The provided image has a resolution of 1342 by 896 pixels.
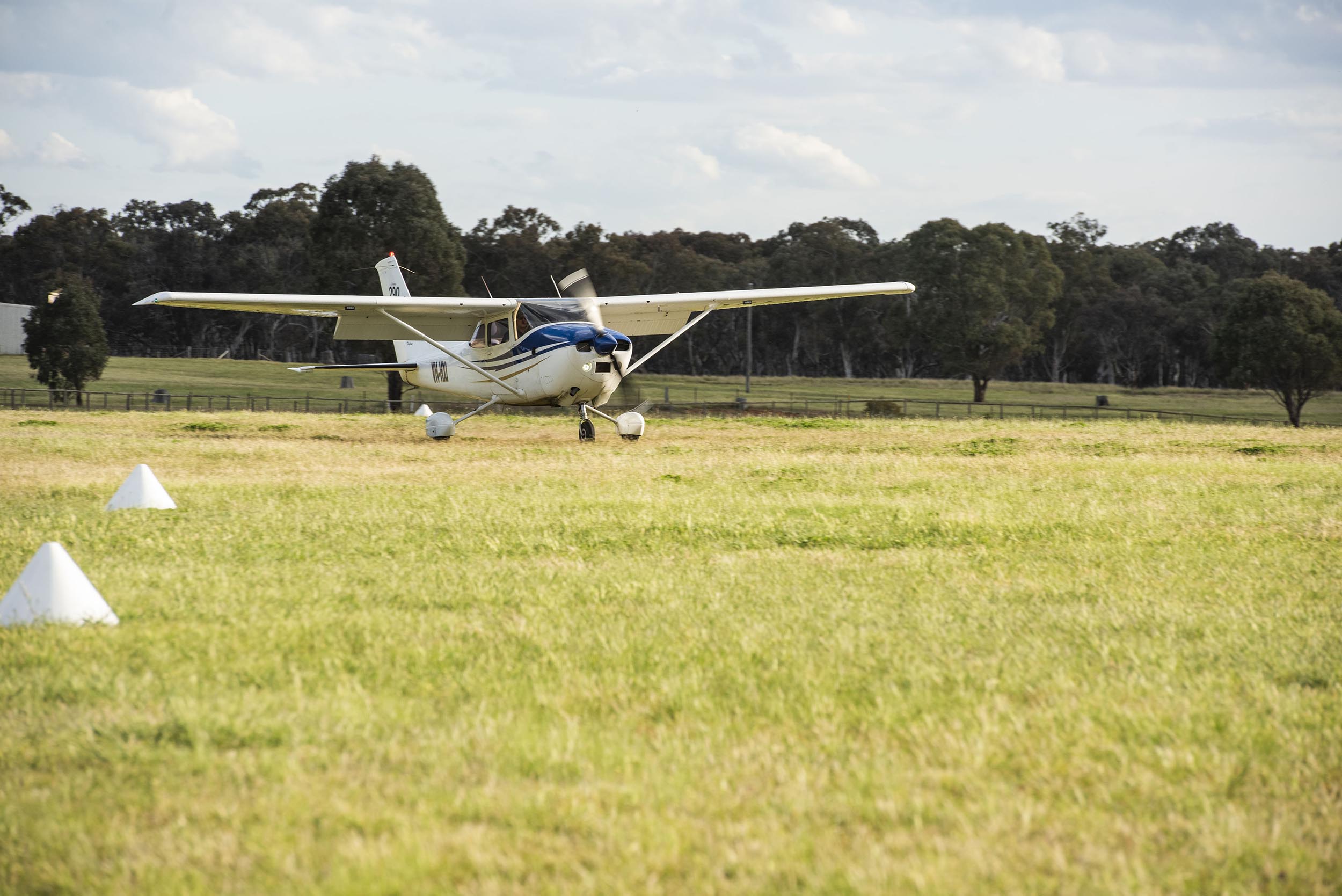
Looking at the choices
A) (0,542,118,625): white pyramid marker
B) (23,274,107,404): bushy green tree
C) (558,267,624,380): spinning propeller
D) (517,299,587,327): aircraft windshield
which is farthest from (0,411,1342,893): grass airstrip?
(23,274,107,404): bushy green tree

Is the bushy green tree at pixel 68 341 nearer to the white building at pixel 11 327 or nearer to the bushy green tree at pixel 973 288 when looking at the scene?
the white building at pixel 11 327

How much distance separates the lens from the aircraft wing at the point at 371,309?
21391mm

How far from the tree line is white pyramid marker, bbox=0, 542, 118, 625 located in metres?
63.1

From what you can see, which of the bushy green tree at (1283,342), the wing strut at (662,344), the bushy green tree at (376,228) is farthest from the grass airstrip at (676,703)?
the bushy green tree at (1283,342)

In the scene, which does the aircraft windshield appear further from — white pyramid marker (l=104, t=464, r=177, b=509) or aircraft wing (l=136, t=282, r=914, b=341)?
white pyramid marker (l=104, t=464, r=177, b=509)

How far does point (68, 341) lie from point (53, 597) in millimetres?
55751

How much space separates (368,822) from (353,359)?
94.7 m

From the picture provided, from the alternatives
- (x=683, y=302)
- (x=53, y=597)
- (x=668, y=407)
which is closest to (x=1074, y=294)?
(x=668, y=407)

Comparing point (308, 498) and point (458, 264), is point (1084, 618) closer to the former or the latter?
point (308, 498)

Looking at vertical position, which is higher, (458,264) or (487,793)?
(458,264)

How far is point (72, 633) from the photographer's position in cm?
588

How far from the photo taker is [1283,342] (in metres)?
56.4

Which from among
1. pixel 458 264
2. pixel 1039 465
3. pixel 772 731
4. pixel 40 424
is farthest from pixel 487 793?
pixel 458 264

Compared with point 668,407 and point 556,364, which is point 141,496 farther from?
point 668,407
